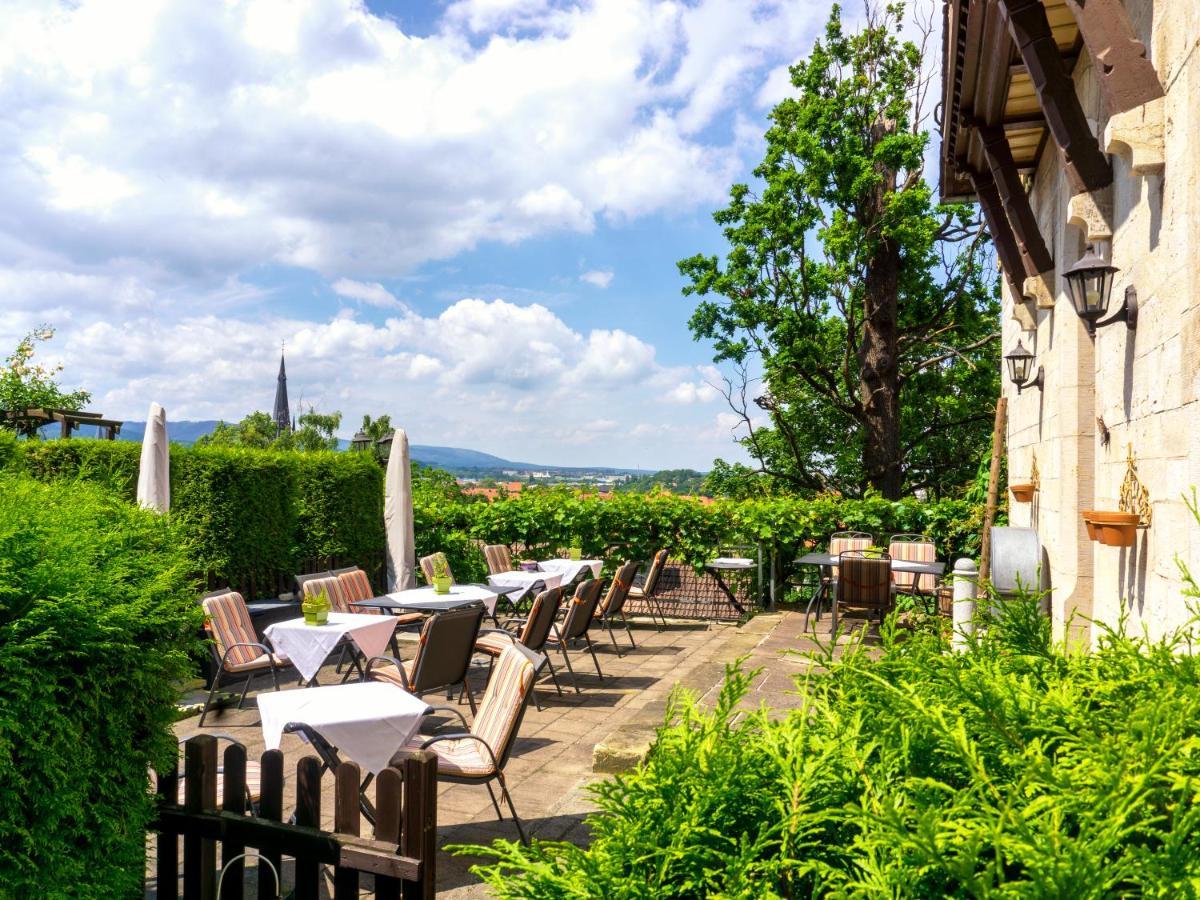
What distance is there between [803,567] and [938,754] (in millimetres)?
11578

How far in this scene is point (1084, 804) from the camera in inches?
50.8

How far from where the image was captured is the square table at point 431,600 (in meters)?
8.09

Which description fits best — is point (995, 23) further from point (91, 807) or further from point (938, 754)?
point (91, 807)

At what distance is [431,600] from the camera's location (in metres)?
8.38

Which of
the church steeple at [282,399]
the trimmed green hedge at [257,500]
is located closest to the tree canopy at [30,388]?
the trimmed green hedge at [257,500]

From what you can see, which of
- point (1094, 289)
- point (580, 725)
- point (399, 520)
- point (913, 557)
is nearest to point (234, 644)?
point (580, 725)


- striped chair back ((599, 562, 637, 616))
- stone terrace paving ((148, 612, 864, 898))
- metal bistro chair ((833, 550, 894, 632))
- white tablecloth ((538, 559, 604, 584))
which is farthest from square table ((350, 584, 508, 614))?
metal bistro chair ((833, 550, 894, 632))

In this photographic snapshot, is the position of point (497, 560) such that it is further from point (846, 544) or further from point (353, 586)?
point (846, 544)

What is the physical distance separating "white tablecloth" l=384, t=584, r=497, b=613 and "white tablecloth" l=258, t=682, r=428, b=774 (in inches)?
150

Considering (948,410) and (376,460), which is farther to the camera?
(948,410)

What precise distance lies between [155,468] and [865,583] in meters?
6.97

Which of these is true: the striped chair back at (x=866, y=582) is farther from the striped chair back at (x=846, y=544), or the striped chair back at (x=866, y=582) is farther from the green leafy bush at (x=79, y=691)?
the green leafy bush at (x=79, y=691)

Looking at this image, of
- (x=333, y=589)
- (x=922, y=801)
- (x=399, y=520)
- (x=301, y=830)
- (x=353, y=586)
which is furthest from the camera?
(x=399, y=520)

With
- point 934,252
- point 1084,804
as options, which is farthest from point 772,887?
point 934,252
